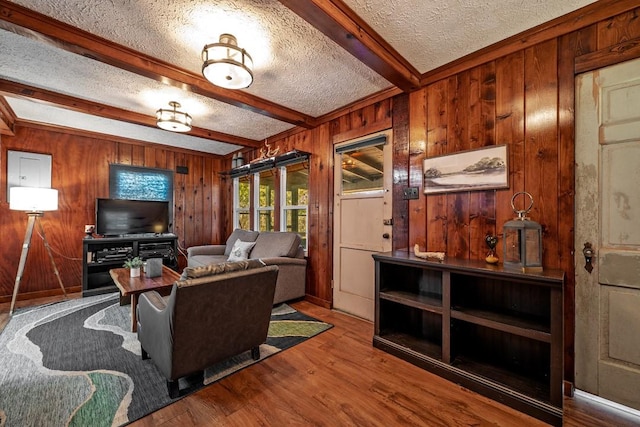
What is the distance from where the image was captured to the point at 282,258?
3.51m

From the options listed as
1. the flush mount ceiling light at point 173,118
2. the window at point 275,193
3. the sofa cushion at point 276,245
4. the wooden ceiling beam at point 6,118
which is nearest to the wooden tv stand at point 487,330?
the sofa cushion at point 276,245

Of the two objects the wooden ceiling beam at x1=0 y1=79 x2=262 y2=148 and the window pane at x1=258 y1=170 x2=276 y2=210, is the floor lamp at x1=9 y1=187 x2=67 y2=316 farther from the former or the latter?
the window pane at x1=258 y1=170 x2=276 y2=210

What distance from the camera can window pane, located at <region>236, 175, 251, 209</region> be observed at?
534 cm

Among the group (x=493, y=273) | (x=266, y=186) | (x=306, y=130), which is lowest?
(x=493, y=273)

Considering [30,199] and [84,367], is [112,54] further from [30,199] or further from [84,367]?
[30,199]

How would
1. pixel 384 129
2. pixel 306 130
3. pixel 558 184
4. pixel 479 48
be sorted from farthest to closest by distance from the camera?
pixel 306 130 < pixel 384 129 < pixel 479 48 < pixel 558 184

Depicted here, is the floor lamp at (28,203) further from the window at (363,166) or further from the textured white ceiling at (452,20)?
the textured white ceiling at (452,20)

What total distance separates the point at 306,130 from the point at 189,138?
221 cm

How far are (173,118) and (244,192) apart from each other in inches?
97.1

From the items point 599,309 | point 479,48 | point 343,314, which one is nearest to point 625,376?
point 599,309

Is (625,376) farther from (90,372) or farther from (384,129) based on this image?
(90,372)

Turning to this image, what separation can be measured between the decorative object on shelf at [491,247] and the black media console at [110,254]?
4.67 m

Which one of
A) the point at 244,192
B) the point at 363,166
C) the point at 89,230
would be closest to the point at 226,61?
the point at 363,166

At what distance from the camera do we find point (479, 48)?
2.14 metres
